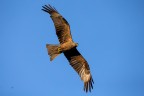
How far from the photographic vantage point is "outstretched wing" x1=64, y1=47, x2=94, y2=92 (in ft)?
49.3

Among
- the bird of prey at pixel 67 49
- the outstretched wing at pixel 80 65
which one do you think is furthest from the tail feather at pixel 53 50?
the outstretched wing at pixel 80 65

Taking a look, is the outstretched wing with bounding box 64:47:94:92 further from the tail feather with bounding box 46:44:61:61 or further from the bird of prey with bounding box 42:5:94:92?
the tail feather with bounding box 46:44:61:61

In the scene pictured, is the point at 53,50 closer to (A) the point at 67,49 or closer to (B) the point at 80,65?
(A) the point at 67,49

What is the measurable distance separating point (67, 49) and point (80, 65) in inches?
48.6

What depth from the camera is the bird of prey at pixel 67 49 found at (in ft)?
47.9

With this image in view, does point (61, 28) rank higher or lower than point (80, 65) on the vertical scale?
higher

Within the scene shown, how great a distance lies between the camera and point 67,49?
14648 millimetres

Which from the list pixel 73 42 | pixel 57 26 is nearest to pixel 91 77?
pixel 73 42

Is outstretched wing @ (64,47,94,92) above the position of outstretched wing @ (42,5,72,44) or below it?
below

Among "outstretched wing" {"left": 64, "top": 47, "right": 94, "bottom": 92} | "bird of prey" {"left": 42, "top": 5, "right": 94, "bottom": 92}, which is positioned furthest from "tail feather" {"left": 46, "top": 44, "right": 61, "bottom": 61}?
"outstretched wing" {"left": 64, "top": 47, "right": 94, "bottom": 92}

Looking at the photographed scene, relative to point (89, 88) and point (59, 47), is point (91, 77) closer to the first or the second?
point (89, 88)

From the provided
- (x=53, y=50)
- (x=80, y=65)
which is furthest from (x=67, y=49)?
(x=80, y=65)

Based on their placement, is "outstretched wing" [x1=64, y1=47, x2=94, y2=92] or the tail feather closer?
the tail feather

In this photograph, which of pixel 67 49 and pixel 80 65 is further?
pixel 80 65
